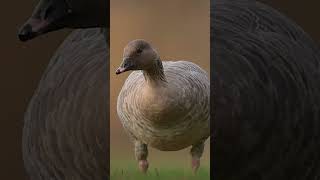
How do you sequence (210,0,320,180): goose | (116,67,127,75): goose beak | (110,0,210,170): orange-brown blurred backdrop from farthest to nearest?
(210,0,320,180): goose, (110,0,210,170): orange-brown blurred backdrop, (116,67,127,75): goose beak

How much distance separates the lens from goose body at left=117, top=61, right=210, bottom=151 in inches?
94.4

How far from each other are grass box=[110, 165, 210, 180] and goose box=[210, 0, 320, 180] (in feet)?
0.74

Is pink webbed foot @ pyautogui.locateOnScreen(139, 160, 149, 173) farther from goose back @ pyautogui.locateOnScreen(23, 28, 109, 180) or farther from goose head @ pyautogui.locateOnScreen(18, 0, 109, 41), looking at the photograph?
goose head @ pyautogui.locateOnScreen(18, 0, 109, 41)

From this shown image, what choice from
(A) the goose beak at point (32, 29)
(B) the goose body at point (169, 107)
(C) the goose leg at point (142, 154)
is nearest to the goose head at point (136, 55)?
(B) the goose body at point (169, 107)

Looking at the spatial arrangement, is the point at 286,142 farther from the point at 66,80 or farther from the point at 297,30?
the point at 66,80

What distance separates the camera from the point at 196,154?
95.1 inches

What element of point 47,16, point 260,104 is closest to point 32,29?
point 47,16

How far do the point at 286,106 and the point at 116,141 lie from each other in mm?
631

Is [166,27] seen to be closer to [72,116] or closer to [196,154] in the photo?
[196,154]

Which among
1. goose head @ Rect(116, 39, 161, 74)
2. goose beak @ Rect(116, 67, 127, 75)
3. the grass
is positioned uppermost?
goose head @ Rect(116, 39, 161, 74)

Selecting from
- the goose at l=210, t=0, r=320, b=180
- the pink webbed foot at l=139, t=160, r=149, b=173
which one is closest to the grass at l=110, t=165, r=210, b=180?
the pink webbed foot at l=139, t=160, r=149, b=173

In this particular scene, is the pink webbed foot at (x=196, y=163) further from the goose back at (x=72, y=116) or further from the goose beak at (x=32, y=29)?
the goose beak at (x=32, y=29)

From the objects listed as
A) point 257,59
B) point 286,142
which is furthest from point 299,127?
point 257,59

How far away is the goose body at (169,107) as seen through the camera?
2.40m
